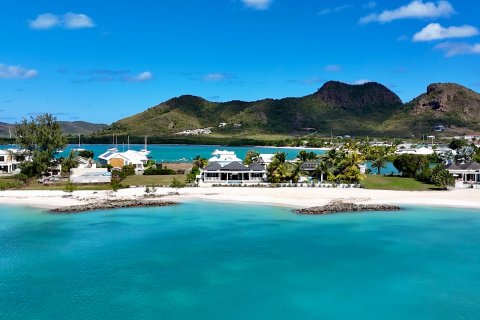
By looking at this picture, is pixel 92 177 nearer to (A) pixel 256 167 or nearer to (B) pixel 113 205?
(B) pixel 113 205

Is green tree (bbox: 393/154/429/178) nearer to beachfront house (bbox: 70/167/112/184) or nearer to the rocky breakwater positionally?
the rocky breakwater

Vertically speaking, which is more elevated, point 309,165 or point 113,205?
point 309,165

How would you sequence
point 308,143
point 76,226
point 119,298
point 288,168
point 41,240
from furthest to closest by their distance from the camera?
point 308,143
point 288,168
point 76,226
point 41,240
point 119,298

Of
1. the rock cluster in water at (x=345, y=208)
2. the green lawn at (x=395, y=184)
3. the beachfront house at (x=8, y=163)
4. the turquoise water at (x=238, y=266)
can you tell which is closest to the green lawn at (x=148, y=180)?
the turquoise water at (x=238, y=266)

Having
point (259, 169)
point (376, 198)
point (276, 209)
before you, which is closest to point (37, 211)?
point (276, 209)

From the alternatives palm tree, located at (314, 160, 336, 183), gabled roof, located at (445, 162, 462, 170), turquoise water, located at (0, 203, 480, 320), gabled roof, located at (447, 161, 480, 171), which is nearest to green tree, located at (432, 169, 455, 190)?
gabled roof, located at (445, 162, 462, 170)

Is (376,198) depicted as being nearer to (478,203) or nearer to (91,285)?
(478,203)

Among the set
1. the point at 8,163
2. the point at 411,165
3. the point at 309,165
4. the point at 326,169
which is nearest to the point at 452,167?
the point at 411,165
